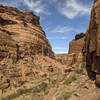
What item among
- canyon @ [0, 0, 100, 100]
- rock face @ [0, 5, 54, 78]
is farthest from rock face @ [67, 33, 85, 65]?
rock face @ [0, 5, 54, 78]

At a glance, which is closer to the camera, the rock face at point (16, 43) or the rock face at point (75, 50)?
the rock face at point (75, 50)

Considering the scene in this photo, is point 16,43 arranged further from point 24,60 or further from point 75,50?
point 75,50

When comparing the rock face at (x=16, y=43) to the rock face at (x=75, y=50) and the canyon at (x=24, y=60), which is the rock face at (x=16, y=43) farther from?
the rock face at (x=75, y=50)

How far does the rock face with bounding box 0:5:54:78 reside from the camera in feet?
78.1

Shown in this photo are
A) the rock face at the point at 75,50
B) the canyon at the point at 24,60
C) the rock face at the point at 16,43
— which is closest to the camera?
the rock face at the point at 75,50

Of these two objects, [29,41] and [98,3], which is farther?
[29,41]

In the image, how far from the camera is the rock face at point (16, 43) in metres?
23.8

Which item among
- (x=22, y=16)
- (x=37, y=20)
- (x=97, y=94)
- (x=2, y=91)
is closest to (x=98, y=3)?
(x=97, y=94)

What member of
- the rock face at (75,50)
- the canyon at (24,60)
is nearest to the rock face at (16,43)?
the canyon at (24,60)

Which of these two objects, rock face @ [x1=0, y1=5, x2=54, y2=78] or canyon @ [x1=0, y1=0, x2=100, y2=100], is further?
rock face @ [x1=0, y1=5, x2=54, y2=78]

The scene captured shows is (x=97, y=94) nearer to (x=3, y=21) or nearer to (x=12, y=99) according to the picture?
(x=12, y=99)

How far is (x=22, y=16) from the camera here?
124 feet

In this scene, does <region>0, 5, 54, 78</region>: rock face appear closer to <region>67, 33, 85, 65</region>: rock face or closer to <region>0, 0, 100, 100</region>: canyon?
<region>0, 0, 100, 100</region>: canyon

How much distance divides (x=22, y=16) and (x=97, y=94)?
120 feet
